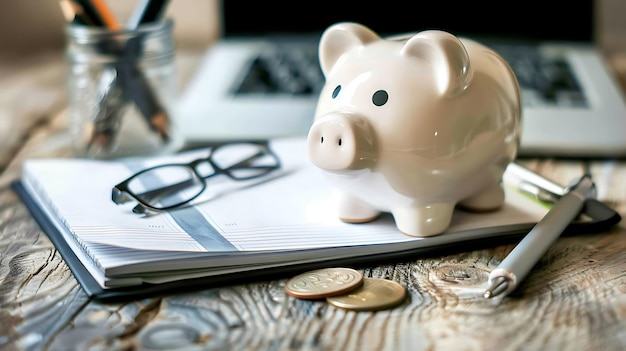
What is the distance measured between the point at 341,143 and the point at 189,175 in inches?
9.2

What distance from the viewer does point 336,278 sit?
0.61 metres

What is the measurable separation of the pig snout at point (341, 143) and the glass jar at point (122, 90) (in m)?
0.35

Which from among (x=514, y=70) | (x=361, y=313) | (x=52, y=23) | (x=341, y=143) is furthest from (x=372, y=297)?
(x=52, y=23)

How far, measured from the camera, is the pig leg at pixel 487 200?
70 centimetres

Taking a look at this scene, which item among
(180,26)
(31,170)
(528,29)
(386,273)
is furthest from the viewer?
(180,26)

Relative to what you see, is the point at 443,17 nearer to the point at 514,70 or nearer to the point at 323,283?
the point at 514,70

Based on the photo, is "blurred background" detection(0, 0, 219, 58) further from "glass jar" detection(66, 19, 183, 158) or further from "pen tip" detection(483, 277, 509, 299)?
"pen tip" detection(483, 277, 509, 299)

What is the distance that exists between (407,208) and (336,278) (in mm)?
96

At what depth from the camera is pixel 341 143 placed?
62cm

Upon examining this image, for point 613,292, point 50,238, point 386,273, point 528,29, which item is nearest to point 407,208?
point 386,273

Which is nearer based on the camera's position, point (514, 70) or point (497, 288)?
point (497, 288)

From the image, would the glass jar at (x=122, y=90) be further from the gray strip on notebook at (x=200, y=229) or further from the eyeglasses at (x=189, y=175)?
the gray strip on notebook at (x=200, y=229)

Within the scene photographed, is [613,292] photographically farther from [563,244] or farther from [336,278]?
[336,278]

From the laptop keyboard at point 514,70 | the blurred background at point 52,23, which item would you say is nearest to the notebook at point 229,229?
the laptop keyboard at point 514,70
